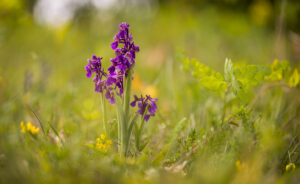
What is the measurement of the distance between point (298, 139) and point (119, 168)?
1246mm

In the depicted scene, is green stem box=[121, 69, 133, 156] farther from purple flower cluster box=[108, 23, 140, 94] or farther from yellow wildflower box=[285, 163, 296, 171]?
yellow wildflower box=[285, 163, 296, 171]

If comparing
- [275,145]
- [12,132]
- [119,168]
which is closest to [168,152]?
[119,168]

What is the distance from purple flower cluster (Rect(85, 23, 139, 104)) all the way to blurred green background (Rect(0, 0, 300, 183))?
0.31 meters

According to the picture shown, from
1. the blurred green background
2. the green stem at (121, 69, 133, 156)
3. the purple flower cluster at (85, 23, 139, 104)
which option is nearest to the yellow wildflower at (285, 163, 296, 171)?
the blurred green background

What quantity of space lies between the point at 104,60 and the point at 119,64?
2607 millimetres

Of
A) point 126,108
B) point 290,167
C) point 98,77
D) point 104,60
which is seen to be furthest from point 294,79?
point 104,60

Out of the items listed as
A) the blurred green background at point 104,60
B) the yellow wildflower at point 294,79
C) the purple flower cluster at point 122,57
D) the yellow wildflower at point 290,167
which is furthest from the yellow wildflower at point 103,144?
the yellow wildflower at point 294,79

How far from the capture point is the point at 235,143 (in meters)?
1.45

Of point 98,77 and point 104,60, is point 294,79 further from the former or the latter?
point 104,60

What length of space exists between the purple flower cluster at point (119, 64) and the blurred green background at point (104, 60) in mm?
307

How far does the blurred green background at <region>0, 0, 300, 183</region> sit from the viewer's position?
1.22 meters

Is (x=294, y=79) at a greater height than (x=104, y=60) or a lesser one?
lesser

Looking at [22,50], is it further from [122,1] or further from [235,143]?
[235,143]

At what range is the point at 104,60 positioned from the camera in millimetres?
3895
